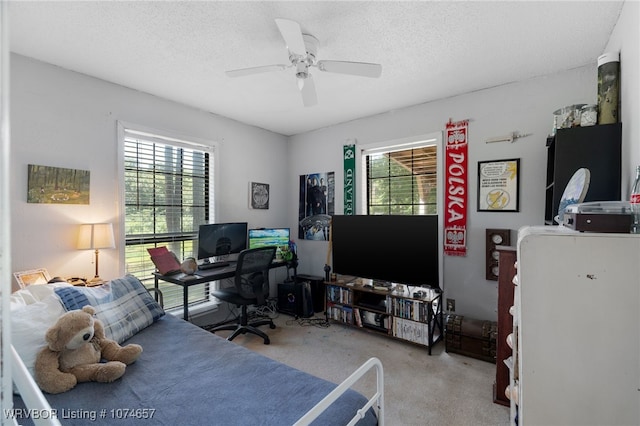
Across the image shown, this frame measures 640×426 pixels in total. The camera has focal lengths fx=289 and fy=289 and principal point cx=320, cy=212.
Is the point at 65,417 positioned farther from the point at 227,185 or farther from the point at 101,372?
the point at 227,185

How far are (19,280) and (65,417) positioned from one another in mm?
1509

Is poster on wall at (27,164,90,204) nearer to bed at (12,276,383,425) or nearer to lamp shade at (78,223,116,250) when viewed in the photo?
lamp shade at (78,223,116,250)

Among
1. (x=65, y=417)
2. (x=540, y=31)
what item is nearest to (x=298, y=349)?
(x=65, y=417)

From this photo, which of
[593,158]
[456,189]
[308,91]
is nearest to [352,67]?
[308,91]

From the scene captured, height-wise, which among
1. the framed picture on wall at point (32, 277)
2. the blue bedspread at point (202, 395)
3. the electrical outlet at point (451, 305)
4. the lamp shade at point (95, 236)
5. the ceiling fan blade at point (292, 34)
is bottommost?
the electrical outlet at point (451, 305)

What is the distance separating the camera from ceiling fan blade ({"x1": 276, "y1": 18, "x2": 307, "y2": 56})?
1.56 metres

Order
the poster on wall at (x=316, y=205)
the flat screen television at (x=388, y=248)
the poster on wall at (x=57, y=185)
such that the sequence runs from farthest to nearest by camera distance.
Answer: the poster on wall at (x=316, y=205)
the flat screen television at (x=388, y=248)
the poster on wall at (x=57, y=185)

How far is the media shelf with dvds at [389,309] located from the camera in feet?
9.25

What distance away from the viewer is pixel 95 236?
241cm

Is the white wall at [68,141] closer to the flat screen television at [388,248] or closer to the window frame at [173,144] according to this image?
the window frame at [173,144]

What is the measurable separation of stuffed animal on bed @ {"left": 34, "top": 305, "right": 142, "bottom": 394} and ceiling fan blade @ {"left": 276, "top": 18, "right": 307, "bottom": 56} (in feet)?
6.11

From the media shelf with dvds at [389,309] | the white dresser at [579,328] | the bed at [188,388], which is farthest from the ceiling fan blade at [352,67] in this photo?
the media shelf with dvds at [389,309]

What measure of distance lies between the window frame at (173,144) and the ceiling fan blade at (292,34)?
1936 mm

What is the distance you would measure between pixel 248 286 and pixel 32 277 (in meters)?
1.68
